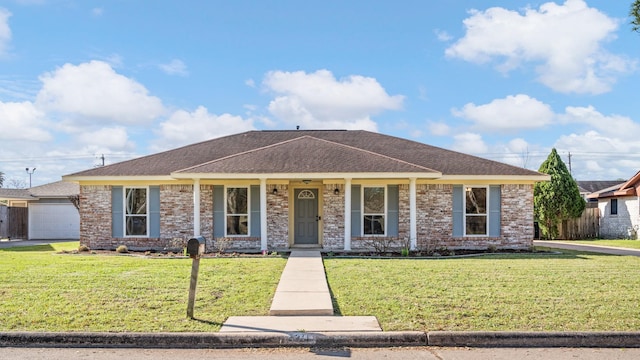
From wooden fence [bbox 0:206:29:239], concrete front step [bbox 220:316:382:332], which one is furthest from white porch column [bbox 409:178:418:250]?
wooden fence [bbox 0:206:29:239]

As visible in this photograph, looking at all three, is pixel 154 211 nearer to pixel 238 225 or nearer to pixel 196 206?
pixel 196 206

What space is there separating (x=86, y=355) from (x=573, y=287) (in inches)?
314

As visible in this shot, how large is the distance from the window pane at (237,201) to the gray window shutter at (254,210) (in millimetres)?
200

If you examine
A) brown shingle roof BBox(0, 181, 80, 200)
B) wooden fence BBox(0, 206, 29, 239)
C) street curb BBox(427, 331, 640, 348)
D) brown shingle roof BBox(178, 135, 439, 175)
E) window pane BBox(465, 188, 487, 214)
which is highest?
brown shingle roof BBox(178, 135, 439, 175)

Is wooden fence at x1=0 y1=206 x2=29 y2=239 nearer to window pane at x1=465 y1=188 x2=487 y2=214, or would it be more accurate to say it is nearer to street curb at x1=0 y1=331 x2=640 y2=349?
window pane at x1=465 y1=188 x2=487 y2=214

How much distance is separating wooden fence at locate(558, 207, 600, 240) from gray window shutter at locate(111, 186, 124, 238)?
20.6m

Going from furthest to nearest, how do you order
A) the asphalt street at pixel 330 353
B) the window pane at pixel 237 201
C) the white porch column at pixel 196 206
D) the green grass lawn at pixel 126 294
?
the window pane at pixel 237 201 → the white porch column at pixel 196 206 → the green grass lawn at pixel 126 294 → the asphalt street at pixel 330 353

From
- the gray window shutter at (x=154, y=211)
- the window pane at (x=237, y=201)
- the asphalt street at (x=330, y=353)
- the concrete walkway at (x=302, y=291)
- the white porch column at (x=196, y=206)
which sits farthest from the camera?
the gray window shutter at (x=154, y=211)

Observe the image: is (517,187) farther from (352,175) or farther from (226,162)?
(226,162)

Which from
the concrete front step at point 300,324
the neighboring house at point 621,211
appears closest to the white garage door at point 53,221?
the concrete front step at point 300,324

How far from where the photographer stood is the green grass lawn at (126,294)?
7.04 m

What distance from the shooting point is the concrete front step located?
678cm

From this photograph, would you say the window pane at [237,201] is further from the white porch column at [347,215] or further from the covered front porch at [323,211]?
the white porch column at [347,215]

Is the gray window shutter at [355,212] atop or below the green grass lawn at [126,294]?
atop
